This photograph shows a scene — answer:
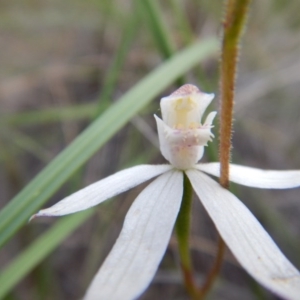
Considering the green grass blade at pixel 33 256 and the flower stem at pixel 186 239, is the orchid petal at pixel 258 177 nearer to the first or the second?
the flower stem at pixel 186 239

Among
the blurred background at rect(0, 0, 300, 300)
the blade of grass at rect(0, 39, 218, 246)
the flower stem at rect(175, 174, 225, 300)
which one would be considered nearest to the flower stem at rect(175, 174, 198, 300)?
the flower stem at rect(175, 174, 225, 300)

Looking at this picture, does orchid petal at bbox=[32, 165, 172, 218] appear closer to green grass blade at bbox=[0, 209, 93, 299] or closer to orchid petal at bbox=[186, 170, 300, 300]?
orchid petal at bbox=[186, 170, 300, 300]

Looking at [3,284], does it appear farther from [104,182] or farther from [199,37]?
[199,37]

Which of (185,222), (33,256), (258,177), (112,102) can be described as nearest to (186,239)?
(185,222)

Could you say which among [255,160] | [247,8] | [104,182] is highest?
[255,160]

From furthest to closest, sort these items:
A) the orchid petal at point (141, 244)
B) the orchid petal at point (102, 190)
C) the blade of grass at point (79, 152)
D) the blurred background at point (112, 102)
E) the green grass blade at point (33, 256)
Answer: the blurred background at point (112, 102)
the green grass blade at point (33, 256)
the blade of grass at point (79, 152)
the orchid petal at point (102, 190)
the orchid petal at point (141, 244)

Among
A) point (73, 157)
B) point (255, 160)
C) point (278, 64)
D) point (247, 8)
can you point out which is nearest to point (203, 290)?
point (73, 157)

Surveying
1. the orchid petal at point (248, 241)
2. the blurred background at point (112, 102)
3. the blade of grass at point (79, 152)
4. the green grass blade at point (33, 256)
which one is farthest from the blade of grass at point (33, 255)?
the orchid petal at point (248, 241)
